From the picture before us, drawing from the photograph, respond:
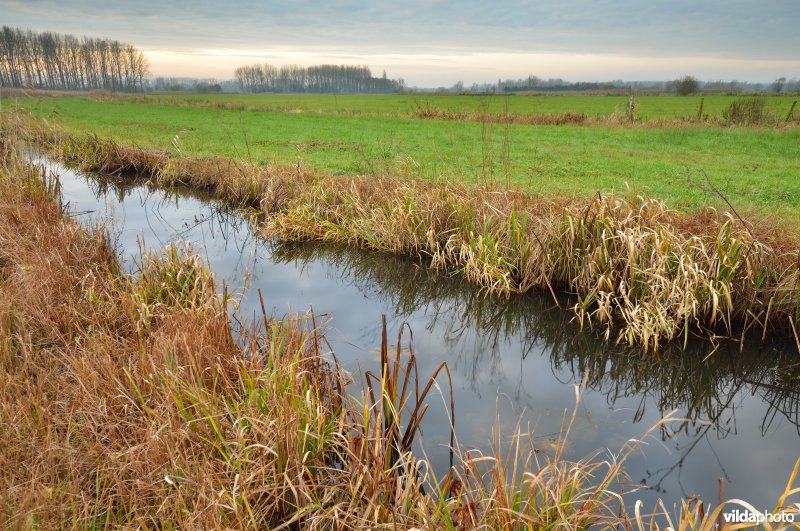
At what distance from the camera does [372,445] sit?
340cm

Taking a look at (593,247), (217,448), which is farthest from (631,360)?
(217,448)

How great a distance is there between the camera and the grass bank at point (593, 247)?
5586 millimetres

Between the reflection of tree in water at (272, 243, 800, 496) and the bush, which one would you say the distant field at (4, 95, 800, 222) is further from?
the bush

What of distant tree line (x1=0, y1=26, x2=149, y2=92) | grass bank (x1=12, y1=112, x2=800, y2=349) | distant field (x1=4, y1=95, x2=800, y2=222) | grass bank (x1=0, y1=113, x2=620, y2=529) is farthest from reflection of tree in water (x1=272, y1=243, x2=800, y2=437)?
distant tree line (x1=0, y1=26, x2=149, y2=92)

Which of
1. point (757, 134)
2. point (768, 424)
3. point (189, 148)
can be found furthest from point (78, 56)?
point (768, 424)

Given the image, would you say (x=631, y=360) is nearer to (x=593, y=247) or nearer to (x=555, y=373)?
(x=555, y=373)

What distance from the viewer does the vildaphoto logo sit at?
88.0 inches

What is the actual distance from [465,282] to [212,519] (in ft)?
17.5

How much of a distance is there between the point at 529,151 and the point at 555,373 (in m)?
11.5

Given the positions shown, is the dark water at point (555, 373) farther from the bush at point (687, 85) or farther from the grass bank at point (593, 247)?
the bush at point (687, 85)

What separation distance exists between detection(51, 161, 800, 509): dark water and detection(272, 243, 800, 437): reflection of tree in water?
0.02 meters

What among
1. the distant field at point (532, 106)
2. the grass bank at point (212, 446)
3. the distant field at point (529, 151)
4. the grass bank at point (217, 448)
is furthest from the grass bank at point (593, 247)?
the distant field at point (532, 106)

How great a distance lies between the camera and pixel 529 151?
15.5 metres

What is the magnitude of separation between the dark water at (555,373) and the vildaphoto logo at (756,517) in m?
0.33
